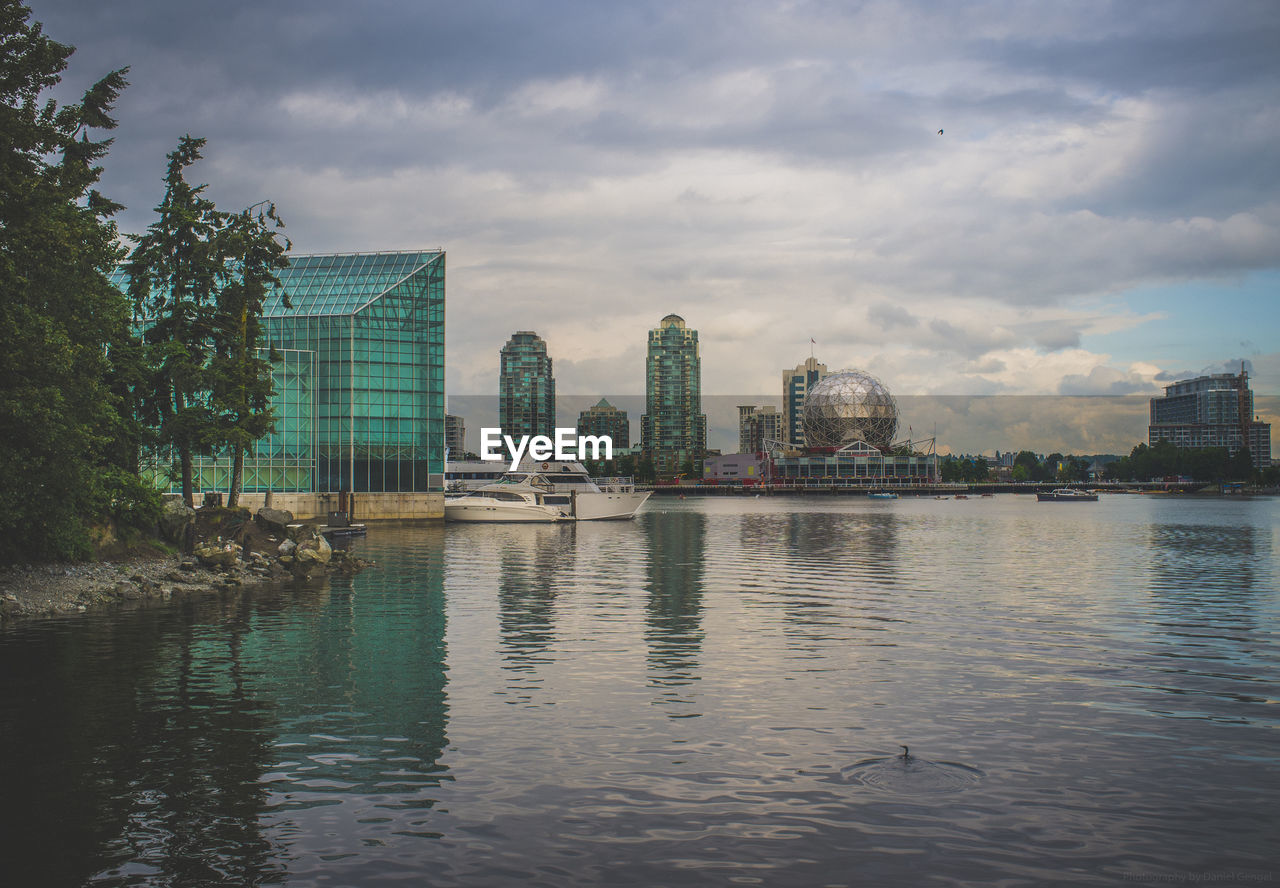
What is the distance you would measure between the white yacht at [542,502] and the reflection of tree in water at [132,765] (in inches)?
2909

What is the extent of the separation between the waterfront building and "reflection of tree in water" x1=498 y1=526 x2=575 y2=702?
77.4ft

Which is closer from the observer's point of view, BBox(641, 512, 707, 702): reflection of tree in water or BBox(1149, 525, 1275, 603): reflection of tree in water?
BBox(641, 512, 707, 702): reflection of tree in water

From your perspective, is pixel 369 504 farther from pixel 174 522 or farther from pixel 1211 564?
pixel 1211 564

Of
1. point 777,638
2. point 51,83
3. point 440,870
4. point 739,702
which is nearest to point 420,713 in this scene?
point 739,702

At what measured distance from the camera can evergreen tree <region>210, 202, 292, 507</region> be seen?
54969mm

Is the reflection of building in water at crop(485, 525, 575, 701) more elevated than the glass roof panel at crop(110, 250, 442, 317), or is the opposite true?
the glass roof panel at crop(110, 250, 442, 317)

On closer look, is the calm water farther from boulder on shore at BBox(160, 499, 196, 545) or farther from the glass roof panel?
the glass roof panel

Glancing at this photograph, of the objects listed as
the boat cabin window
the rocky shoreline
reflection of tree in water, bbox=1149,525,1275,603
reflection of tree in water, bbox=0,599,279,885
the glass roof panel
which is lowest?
reflection of tree in water, bbox=1149,525,1275,603

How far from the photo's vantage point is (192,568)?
42.1 meters

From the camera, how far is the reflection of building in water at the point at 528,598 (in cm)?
2541

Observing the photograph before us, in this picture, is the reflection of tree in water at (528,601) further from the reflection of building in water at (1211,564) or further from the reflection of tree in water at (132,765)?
the reflection of building in water at (1211,564)

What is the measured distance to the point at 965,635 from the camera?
29141 mm

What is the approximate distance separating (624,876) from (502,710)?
8663 mm

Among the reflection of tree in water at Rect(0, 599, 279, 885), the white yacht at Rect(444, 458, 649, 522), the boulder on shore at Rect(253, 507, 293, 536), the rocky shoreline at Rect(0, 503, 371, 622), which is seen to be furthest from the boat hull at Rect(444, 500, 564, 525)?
the reflection of tree in water at Rect(0, 599, 279, 885)
